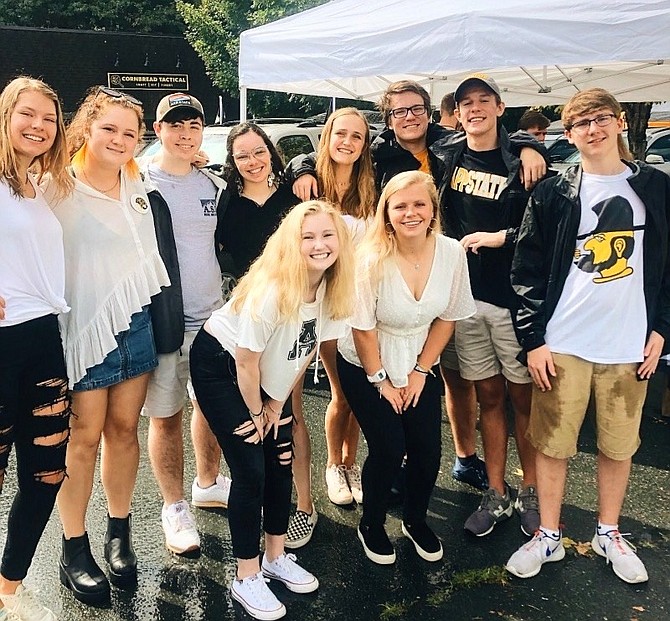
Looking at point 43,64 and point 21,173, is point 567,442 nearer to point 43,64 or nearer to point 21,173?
point 21,173

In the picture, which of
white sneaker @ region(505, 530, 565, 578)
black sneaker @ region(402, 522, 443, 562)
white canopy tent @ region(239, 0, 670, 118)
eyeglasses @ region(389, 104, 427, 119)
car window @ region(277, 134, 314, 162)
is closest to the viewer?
white sneaker @ region(505, 530, 565, 578)

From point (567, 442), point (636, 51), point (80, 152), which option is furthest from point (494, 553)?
point (636, 51)

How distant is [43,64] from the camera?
70.6 feet

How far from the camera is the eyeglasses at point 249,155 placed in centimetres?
318

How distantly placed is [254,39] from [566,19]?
2.46 m

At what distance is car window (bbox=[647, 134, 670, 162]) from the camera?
11.9 meters

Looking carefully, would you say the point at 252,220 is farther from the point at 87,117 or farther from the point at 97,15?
the point at 97,15

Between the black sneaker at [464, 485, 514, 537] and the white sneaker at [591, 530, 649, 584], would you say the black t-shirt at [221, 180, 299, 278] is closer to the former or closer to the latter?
the black sneaker at [464, 485, 514, 537]

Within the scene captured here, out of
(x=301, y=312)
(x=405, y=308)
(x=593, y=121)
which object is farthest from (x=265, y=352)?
(x=593, y=121)

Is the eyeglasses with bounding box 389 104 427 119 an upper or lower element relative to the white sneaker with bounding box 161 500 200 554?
upper

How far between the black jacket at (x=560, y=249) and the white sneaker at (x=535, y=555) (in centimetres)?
87

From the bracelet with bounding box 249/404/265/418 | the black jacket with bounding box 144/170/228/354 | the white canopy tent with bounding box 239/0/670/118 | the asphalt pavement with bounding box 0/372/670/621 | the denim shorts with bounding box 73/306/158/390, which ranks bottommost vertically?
the asphalt pavement with bounding box 0/372/670/621

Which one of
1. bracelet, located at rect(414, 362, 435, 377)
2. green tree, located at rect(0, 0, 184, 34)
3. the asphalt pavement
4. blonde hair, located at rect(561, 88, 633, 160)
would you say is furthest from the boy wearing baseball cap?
green tree, located at rect(0, 0, 184, 34)

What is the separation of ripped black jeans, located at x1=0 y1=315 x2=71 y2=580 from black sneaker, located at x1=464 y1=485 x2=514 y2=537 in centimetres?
190
